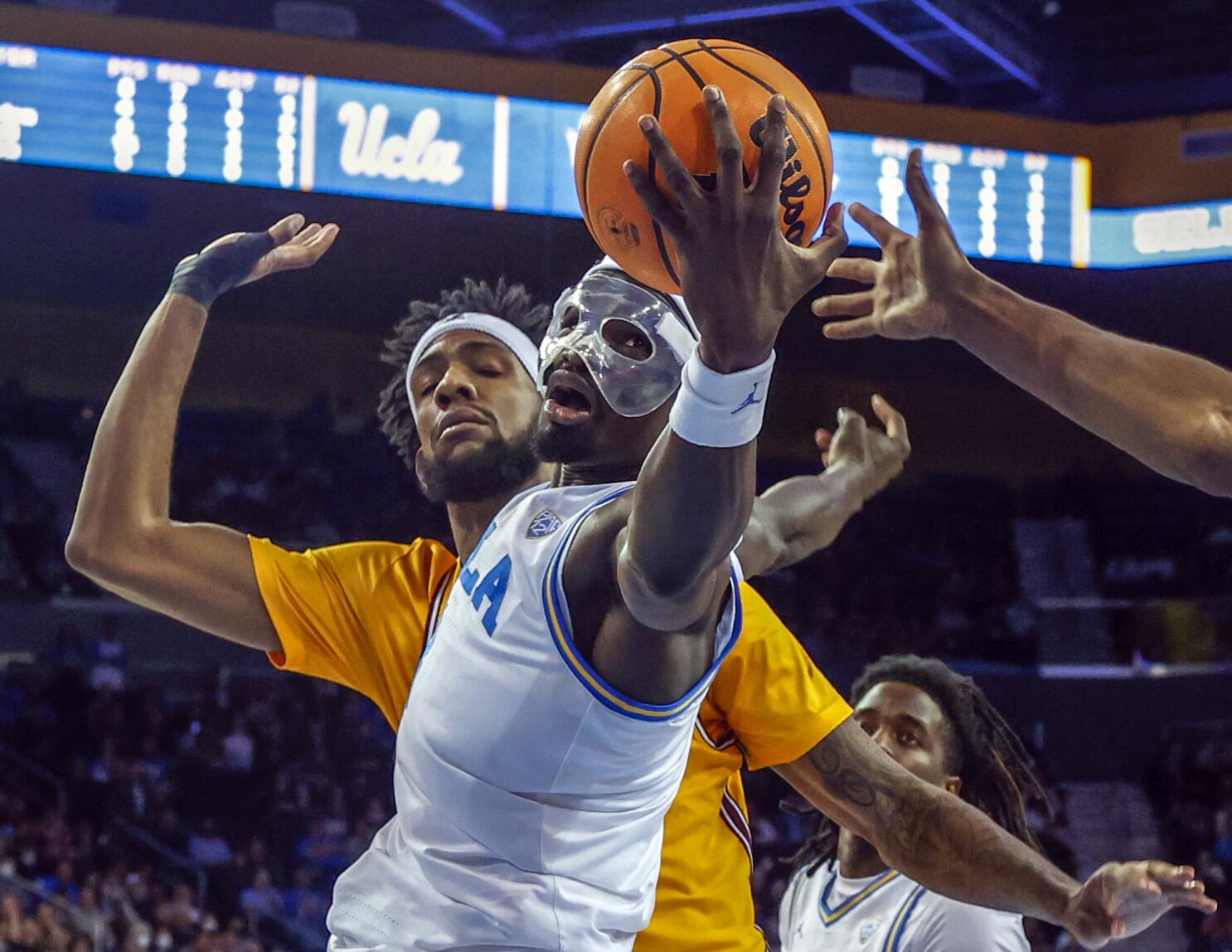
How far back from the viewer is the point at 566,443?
2.70 m

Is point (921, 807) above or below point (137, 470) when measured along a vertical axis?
below

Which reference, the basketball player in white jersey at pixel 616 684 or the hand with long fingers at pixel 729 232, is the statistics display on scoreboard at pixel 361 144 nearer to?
the basketball player in white jersey at pixel 616 684

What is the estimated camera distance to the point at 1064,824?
39.2 feet

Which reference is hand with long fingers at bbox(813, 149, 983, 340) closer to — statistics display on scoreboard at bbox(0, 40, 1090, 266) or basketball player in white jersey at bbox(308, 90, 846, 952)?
basketball player in white jersey at bbox(308, 90, 846, 952)

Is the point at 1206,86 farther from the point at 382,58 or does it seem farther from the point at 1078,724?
the point at 382,58

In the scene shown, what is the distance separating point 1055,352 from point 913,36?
9341 millimetres

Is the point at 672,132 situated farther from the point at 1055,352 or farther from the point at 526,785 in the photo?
the point at 526,785

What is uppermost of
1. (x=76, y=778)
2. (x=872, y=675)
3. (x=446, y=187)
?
(x=446, y=187)

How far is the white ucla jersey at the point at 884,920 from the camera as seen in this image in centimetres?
366

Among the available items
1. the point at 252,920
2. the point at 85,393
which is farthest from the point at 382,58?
the point at 252,920

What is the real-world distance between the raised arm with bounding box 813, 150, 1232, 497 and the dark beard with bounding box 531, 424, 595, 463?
0.47 meters

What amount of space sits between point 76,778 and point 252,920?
1692 mm

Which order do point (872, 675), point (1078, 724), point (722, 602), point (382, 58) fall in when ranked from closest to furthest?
1. point (722, 602)
2. point (872, 675)
3. point (382, 58)
4. point (1078, 724)

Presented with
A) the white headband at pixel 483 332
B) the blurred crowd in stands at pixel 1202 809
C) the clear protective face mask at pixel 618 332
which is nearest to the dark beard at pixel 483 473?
the white headband at pixel 483 332
